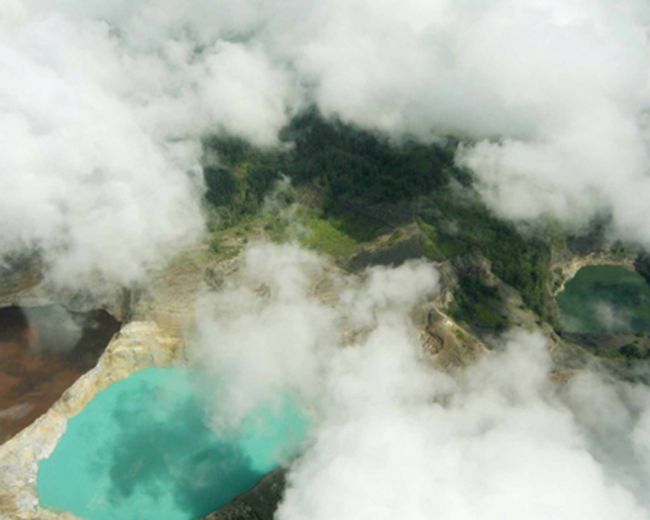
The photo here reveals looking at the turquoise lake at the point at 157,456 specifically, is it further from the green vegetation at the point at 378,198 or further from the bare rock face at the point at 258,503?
the green vegetation at the point at 378,198

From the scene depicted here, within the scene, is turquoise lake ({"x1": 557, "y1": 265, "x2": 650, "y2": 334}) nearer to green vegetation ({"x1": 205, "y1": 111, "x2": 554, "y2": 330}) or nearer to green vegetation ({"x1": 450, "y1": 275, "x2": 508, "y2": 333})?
green vegetation ({"x1": 205, "y1": 111, "x2": 554, "y2": 330})

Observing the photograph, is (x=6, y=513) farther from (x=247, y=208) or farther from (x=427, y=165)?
(x=427, y=165)

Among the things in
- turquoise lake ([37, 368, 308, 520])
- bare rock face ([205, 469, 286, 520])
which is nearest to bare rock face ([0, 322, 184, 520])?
turquoise lake ([37, 368, 308, 520])

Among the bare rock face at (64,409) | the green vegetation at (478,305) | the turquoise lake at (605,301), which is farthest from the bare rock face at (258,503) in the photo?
the turquoise lake at (605,301)

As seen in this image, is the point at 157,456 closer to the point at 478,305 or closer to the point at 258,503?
the point at 258,503

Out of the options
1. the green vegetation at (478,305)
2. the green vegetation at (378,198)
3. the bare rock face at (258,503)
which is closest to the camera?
the bare rock face at (258,503)

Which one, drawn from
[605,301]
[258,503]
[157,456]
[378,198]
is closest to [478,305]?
[605,301]
